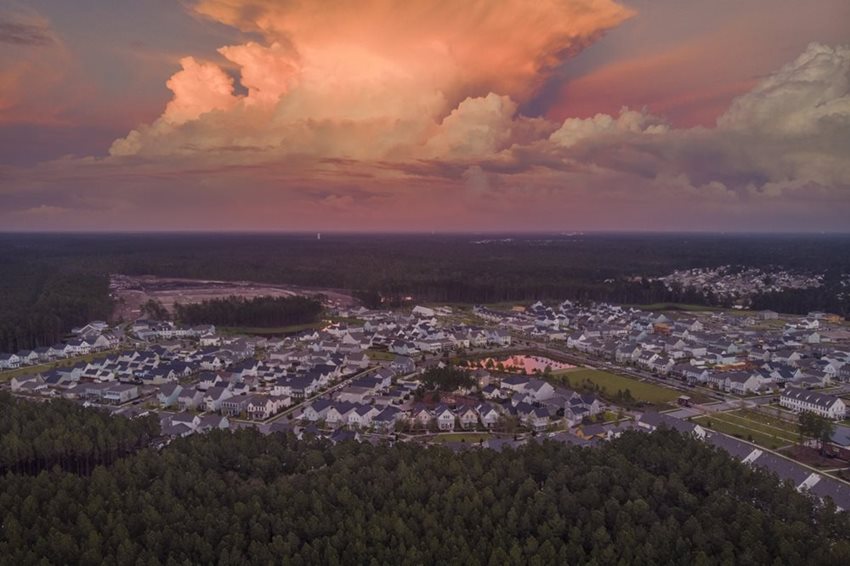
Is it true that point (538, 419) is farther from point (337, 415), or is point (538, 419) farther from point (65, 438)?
point (65, 438)

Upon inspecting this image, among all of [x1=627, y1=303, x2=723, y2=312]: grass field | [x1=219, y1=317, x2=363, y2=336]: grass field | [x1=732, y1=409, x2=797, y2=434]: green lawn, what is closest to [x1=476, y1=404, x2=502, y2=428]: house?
[x1=732, y1=409, x2=797, y2=434]: green lawn

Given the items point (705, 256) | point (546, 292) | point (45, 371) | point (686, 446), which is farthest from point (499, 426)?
point (705, 256)

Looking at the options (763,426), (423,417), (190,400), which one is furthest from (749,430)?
(190,400)

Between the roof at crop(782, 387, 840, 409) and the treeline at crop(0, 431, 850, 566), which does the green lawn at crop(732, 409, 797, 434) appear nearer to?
the roof at crop(782, 387, 840, 409)

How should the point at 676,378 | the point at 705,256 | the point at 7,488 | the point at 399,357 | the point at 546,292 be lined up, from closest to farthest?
the point at 7,488 < the point at 676,378 < the point at 399,357 < the point at 546,292 < the point at 705,256

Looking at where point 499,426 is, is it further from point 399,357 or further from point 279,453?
point 399,357

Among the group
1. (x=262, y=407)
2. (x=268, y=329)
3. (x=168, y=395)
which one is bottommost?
(x=268, y=329)
